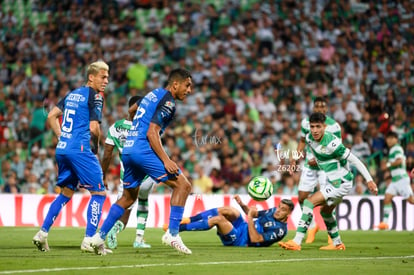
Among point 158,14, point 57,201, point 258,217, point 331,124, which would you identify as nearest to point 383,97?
point 158,14

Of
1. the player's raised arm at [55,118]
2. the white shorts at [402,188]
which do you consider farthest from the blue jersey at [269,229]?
the white shorts at [402,188]

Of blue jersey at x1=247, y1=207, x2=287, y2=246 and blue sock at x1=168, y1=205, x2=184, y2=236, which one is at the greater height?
blue sock at x1=168, y1=205, x2=184, y2=236

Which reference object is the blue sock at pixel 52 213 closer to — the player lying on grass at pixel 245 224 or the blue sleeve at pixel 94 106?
the blue sleeve at pixel 94 106

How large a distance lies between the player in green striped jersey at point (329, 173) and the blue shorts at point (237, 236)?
0.67m

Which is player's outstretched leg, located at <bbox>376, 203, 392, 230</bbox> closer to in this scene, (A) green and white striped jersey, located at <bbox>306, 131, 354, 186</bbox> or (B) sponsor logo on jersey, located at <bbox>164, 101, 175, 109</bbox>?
(A) green and white striped jersey, located at <bbox>306, 131, 354, 186</bbox>

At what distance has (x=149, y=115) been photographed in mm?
10570

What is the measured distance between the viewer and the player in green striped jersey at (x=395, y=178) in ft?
63.6

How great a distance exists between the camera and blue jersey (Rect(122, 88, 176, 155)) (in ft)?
34.5

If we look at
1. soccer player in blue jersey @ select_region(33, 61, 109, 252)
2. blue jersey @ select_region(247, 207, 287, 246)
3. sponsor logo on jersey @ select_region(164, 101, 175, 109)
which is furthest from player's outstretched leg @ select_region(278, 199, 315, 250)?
sponsor logo on jersey @ select_region(164, 101, 175, 109)

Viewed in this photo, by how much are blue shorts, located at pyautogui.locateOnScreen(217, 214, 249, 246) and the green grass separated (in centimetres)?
26

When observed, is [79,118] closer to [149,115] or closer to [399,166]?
[149,115]

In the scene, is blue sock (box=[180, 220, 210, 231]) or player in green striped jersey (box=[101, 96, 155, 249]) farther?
blue sock (box=[180, 220, 210, 231])

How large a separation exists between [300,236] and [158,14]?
600 inches

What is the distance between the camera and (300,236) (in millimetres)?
12648
